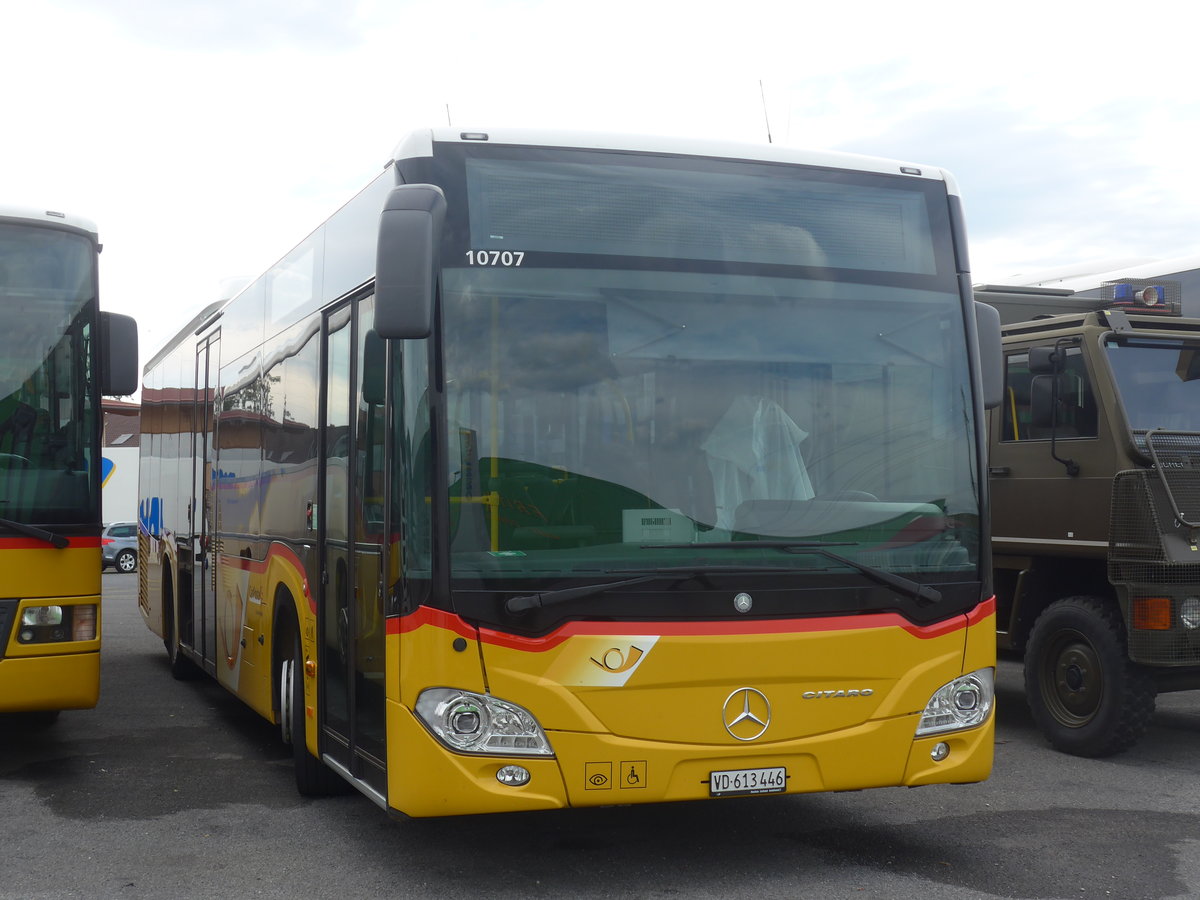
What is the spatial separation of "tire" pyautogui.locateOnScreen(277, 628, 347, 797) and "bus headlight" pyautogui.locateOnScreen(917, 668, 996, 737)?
121 inches

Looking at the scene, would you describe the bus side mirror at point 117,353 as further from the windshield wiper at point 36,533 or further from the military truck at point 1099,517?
the military truck at point 1099,517

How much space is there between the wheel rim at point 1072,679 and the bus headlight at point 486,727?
14.8 ft

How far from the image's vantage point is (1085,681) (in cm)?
844

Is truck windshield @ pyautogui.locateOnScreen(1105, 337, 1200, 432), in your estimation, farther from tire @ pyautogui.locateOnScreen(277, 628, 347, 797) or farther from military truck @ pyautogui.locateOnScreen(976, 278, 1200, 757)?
tire @ pyautogui.locateOnScreen(277, 628, 347, 797)

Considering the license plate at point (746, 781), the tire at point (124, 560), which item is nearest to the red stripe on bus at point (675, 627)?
the license plate at point (746, 781)

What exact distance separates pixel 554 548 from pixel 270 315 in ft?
12.3

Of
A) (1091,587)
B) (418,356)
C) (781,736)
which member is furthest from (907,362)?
(1091,587)

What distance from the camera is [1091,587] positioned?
866 cm

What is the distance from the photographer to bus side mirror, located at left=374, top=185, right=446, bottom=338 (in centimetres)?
495

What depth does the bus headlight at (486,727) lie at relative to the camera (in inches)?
198

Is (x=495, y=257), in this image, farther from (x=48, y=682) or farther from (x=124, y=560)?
(x=124, y=560)

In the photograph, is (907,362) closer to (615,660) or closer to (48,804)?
(615,660)

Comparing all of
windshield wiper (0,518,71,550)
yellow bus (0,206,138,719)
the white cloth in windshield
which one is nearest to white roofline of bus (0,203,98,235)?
yellow bus (0,206,138,719)

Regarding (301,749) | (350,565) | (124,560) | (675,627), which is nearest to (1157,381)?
(675,627)
